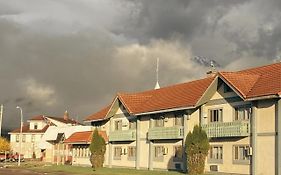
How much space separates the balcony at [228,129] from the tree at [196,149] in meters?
1.04

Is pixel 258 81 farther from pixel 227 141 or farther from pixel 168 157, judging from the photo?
pixel 168 157

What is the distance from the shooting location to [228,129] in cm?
3900

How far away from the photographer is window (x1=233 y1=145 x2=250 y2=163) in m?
37.9

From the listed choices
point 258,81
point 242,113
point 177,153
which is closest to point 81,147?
point 177,153

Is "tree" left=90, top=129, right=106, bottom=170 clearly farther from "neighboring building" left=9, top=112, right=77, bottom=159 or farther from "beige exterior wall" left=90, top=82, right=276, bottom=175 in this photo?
"neighboring building" left=9, top=112, right=77, bottom=159

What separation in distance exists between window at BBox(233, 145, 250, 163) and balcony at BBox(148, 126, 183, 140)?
23.5 ft

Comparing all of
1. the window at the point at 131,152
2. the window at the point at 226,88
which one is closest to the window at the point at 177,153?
the window at the point at 226,88

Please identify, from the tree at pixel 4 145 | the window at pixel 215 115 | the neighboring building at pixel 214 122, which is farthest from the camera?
the tree at pixel 4 145

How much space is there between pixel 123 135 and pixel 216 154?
16.3 metres

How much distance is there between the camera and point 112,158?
5953cm

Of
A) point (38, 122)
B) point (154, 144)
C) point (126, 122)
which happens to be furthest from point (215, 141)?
point (38, 122)

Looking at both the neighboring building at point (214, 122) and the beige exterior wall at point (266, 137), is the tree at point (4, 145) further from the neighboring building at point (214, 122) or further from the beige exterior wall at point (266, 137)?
the beige exterior wall at point (266, 137)

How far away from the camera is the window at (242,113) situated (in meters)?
38.2

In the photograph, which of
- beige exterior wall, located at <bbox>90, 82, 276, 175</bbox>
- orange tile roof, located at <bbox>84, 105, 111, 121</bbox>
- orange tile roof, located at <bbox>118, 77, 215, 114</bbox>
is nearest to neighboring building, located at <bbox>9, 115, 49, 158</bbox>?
orange tile roof, located at <bbox>84, 105, 111, 121</bbox>
